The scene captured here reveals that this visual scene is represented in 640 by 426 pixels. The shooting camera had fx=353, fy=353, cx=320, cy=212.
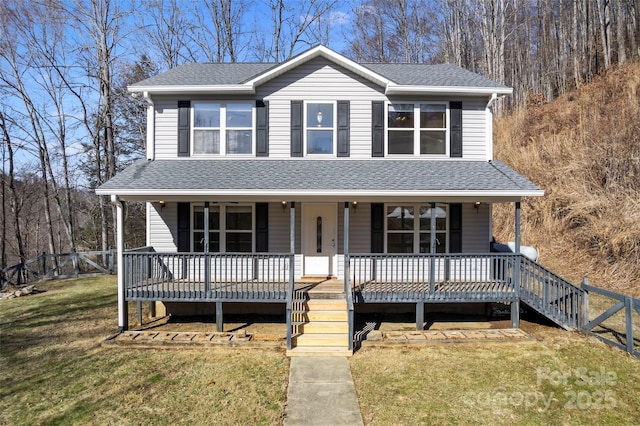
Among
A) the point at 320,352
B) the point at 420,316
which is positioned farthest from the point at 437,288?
the point at 320,352

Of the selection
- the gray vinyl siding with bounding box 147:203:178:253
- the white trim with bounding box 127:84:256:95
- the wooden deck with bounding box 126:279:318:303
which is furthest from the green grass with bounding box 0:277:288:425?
the white trim with bounding box 127:84:256:95

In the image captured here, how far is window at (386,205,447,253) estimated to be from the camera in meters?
9.64

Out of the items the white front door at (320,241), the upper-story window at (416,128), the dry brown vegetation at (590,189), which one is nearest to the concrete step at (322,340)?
the white front door at (320,241)

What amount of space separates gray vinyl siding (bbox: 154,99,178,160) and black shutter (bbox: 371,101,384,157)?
5.50m

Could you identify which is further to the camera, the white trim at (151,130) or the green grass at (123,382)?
the white trim at (151,130)

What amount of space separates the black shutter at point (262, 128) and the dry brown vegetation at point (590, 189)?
10.9m

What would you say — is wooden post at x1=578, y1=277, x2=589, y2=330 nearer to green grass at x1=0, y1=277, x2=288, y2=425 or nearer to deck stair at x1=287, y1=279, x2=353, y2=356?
deck stair at x1=287, y1=279, x2=353, y2=356

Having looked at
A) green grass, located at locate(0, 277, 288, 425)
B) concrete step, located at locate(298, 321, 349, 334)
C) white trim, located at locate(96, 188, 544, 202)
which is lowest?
green grass, located at locate(0, 277, 288, 425)

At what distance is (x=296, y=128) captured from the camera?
9.80 m

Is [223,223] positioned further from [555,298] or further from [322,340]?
[555,298]

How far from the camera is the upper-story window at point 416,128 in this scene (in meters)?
9.91

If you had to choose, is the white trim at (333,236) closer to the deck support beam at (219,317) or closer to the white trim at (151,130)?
the deck support beam at (219,317)

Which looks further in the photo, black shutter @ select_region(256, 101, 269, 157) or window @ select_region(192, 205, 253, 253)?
black shutter @ select_region(256, 101, 269, 157)

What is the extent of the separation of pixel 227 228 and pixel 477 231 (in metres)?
6.89
